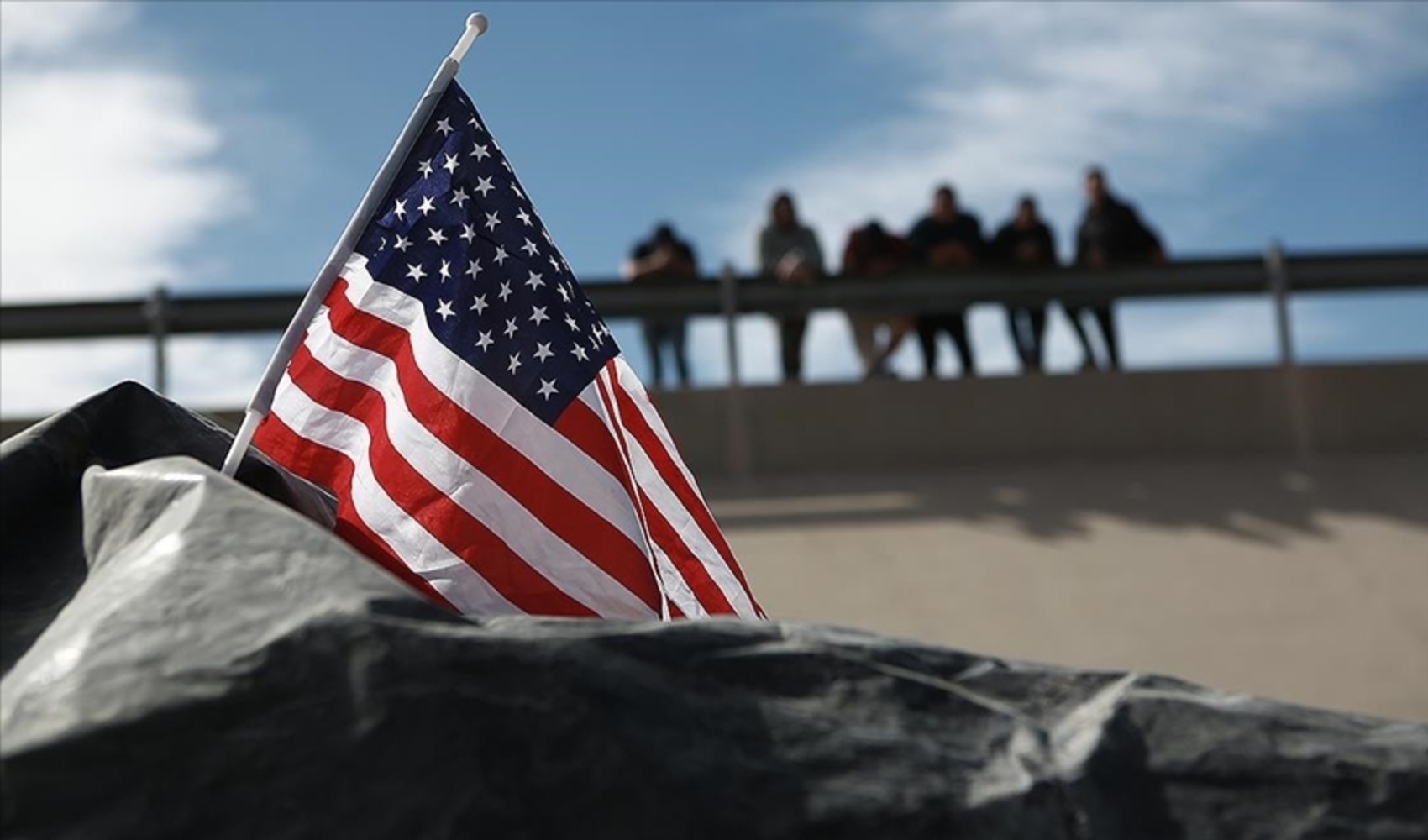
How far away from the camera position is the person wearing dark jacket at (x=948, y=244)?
1305 cm

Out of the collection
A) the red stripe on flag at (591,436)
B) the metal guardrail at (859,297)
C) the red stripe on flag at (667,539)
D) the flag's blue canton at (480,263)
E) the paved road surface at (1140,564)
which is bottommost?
the paved road surface at (1140,564)

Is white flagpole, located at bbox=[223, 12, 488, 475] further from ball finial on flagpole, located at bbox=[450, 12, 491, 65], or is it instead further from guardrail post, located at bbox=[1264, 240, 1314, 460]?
guardrail post, located at bbox=[1264, 240, 1314, 460]

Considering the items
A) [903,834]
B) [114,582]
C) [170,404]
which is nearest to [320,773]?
[114,582]

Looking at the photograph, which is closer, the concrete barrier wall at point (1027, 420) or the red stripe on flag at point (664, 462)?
the red stripe on flag at point (664, 462)

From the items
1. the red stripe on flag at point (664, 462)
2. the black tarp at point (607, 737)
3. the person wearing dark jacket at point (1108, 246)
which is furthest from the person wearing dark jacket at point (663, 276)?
the black tarp at point (607, 737)

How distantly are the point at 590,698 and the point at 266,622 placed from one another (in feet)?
0.82

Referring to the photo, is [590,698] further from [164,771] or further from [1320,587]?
[1320,587]

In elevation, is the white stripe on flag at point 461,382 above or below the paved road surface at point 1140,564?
above

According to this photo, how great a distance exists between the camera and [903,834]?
140 cm

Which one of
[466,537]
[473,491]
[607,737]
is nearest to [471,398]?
[473,491]

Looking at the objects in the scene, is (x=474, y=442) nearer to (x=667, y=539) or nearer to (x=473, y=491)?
(x=473, y=491)

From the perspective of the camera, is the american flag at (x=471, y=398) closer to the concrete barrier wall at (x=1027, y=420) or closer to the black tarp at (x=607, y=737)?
the black tarp at (x=607, y=737)

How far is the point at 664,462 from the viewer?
3965mm

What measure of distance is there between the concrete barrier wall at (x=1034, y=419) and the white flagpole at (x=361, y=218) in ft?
30.4
